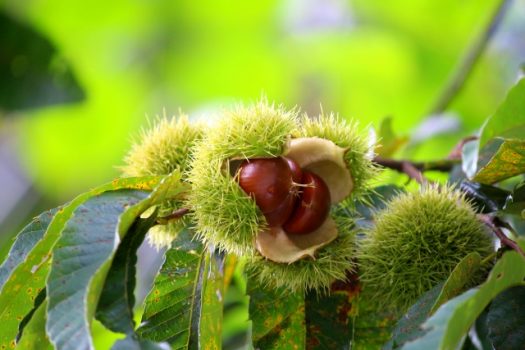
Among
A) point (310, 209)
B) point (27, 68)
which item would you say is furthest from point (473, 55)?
point (27, 68)

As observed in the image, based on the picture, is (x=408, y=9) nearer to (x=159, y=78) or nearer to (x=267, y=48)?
(x=267, y=48)

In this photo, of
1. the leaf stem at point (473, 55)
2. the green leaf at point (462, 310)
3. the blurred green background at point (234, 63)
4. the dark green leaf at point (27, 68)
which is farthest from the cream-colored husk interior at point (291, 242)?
the blurred green background at point (234, 63)

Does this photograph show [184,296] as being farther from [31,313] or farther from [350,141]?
[350,141]

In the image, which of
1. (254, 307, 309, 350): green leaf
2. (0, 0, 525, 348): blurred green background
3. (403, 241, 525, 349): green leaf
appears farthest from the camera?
(0, 0, 525, 348): blurred green background

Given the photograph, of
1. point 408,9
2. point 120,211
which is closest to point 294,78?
point 408,9

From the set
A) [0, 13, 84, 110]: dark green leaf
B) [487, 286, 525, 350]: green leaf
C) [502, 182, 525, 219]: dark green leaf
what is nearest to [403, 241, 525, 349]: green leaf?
[487, 286, 525, 350]: green leaf

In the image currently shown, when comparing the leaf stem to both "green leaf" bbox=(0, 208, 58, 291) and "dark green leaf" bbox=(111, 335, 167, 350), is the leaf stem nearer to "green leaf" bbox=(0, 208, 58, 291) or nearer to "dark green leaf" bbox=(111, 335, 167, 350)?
"green leaf" bbox=(0, 208, 58, 291)
